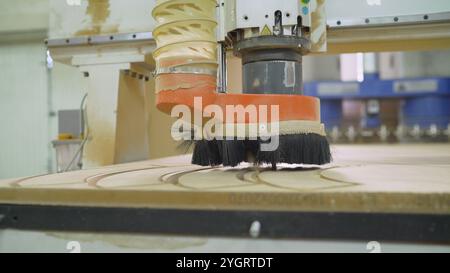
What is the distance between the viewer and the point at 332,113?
2.40 metres

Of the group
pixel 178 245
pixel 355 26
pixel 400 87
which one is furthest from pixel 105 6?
pixel 400 87

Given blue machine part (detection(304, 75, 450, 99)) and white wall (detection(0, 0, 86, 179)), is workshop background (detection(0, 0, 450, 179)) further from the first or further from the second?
blue machine part (detection(304, 75, 450, 99))

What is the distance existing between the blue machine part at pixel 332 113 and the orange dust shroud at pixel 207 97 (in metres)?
1.81

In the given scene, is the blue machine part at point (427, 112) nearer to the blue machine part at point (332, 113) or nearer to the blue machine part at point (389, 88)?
the blue machine part at point (389, 88)

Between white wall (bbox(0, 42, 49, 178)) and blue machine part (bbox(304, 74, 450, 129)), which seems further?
white wall (bbox(0, 42, 49, 178))

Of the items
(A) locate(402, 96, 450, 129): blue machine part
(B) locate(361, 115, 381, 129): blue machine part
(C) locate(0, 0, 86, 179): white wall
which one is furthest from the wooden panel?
(C) locate(0, 0, 86, 179): white wall

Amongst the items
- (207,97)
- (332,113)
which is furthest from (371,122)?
(207,97)

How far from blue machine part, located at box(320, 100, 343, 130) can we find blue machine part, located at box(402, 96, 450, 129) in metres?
0.38

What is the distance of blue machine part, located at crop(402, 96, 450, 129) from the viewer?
2.24 metres

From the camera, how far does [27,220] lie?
0.49 meters

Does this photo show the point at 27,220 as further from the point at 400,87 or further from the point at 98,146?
the point at 400,87

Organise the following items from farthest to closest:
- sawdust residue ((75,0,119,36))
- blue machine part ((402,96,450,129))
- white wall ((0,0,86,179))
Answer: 1. white wall ((0,0,86,179))
2. blue machine part ((402,96,450,129))
3. sawdust residue ((75,0,119,36))

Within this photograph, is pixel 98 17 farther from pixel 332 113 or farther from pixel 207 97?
pixel 332 113

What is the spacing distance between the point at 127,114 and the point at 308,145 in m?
0.60
